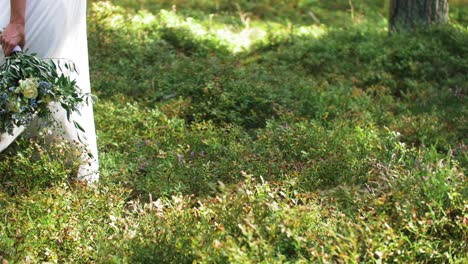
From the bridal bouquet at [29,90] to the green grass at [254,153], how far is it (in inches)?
13.4

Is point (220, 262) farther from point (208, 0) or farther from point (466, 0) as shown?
point (466, 0)

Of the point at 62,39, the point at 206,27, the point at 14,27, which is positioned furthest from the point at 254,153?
the point at 206,27

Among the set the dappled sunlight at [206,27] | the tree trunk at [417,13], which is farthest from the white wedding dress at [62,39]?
the tree trunk at [417,13]

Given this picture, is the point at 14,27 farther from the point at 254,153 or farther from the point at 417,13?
the point at 417,13

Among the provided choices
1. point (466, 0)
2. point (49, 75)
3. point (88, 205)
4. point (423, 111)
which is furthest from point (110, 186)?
point (466, 0)

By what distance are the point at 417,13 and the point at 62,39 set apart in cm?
556

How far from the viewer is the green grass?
355 centimetres

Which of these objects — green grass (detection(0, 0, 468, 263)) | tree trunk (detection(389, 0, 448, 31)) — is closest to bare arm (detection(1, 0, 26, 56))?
green grass (detection(0, 0, 468, 263))

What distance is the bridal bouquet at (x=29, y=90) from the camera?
4.29 metres

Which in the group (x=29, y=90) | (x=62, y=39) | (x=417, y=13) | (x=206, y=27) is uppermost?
(x=62, y=39)

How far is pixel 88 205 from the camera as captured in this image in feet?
13.6

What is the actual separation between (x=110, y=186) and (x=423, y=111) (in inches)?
146

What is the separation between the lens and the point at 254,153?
5336 millimetres

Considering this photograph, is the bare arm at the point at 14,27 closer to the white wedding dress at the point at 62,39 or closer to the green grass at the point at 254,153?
the white wedding dress at the point at 62,39
